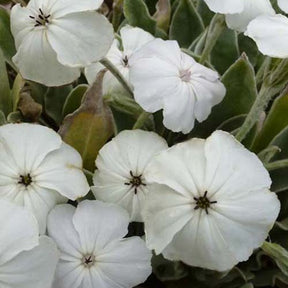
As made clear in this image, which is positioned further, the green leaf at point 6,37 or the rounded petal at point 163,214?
the green leaf at point 6,37

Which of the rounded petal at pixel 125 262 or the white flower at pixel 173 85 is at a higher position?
the white flower at pixel 173 85

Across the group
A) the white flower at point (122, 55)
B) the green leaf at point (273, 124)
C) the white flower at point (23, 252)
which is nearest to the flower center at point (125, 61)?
the white flower at point (122, 55)

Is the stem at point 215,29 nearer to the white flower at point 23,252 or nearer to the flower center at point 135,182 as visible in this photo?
the flower center at point 135,182

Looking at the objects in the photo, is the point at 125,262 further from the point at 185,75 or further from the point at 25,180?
the point at 185,75

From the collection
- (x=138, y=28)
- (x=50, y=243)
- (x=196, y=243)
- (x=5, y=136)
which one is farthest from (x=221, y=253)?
(x=138, y=28)

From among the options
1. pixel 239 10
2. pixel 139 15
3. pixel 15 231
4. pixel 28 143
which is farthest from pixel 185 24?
pixel 15 231

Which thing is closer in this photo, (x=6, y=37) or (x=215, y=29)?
(x=215, y=29)

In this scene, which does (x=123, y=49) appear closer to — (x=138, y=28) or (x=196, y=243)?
(x=138, y=28)
